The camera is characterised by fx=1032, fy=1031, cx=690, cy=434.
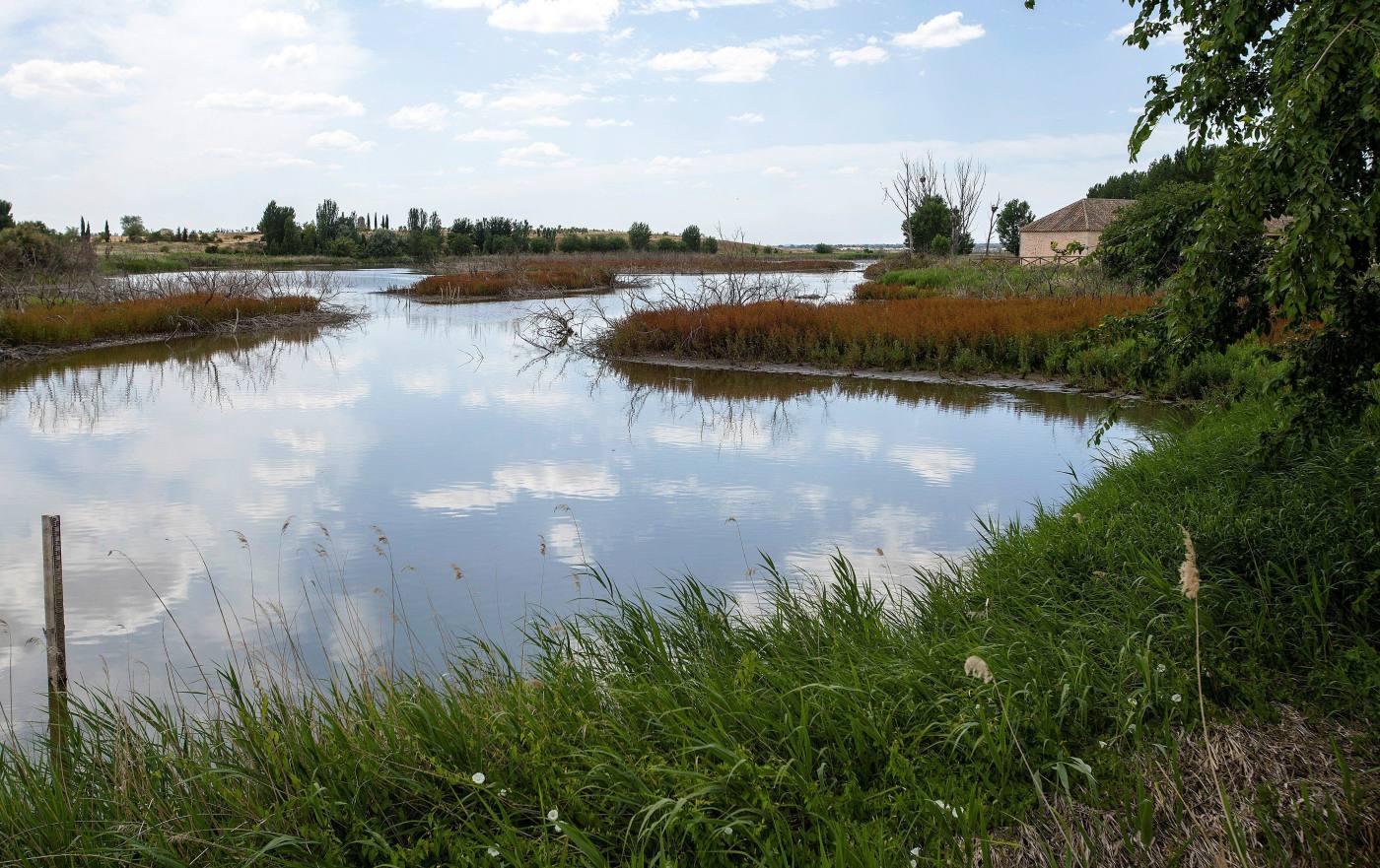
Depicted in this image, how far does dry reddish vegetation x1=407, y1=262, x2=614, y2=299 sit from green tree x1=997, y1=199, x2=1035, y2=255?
1444 inches

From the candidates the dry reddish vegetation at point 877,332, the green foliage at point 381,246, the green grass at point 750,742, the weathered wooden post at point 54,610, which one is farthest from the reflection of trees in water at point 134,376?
the green foliage at point 381,246

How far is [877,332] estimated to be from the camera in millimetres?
18797

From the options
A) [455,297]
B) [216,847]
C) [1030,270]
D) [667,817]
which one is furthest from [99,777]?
[455,297]

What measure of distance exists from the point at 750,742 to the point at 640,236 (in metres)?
84.2

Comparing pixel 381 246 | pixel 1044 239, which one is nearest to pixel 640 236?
pixel 381 246

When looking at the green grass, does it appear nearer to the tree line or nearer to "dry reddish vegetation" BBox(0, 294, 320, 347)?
"dry reddish vegetation" BBox(0, 294, 320, 347)

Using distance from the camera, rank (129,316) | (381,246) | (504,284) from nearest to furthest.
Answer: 1. (129,316)
2. (504,284)
3. (381,246)

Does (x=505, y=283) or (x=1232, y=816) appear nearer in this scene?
(x=1232, y=816)

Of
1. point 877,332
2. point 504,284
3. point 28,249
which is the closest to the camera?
point 877,332

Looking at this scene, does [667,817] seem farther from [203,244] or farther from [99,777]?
[203,244]

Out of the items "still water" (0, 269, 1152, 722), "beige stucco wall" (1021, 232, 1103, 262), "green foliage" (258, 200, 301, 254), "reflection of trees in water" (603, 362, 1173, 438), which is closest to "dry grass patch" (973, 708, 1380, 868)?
"still water" (0, 269, 1152, 722)

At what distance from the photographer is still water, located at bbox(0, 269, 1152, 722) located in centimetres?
673

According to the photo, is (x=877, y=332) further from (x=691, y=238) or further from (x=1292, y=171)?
(x=691, y=238)

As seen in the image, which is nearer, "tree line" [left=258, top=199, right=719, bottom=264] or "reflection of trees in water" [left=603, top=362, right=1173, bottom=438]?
"reflection of trees in water" [left=603, top=362, right=1173, bottom=438]
